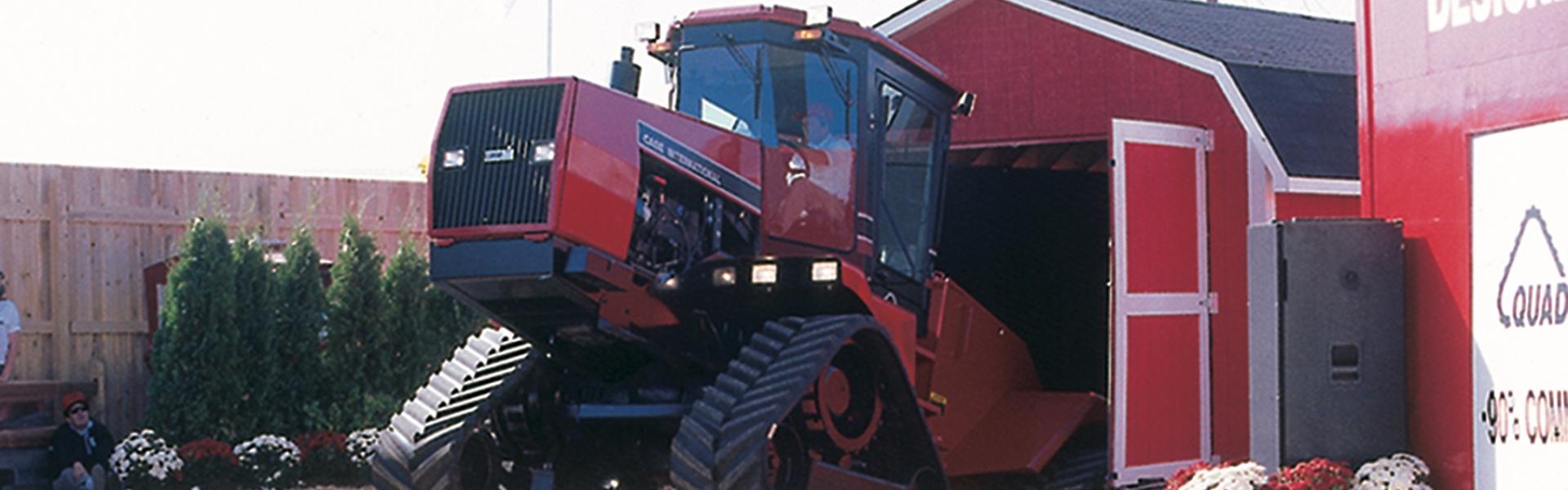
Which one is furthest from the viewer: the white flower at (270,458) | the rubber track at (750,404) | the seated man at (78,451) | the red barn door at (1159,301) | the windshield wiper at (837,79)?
the white flower at (270,458)

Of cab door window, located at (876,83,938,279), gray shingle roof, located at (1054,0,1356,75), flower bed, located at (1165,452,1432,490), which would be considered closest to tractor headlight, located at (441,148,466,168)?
cab door window, located at (876,83,938,279)

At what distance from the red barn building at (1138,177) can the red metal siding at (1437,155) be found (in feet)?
8.87

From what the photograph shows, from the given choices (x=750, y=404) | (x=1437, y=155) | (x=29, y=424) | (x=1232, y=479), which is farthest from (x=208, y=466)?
(x=1437, y=155)

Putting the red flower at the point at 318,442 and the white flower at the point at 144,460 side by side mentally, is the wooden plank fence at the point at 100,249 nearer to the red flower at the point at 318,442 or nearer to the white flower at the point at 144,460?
the white flower at the point at 144,460

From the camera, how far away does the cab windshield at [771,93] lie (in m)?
10.1

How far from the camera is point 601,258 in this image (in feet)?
28.8

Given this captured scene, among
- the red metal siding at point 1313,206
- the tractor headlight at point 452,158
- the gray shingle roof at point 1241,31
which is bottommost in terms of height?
the red metal siding at point 1313,206

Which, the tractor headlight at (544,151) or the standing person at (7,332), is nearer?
the tractor headlight at (544,151)

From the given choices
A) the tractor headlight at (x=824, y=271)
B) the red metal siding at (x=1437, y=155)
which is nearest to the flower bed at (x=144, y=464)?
the tractor headlight at (x=824, y=271)

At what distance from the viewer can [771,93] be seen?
1008 centimetres

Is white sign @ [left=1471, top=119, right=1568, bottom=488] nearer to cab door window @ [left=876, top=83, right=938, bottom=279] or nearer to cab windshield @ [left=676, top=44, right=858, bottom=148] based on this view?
cab windshield @ [left=676, top=44, right=858, bottom=148]

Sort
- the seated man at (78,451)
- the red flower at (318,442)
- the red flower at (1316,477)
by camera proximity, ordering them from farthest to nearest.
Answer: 1. the red flower at (318,442)
2. the seated man at (78,451)
3. the red flower at (1316,477)

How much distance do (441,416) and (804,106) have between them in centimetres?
246

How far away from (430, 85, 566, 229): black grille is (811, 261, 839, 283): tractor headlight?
1.44 metres
